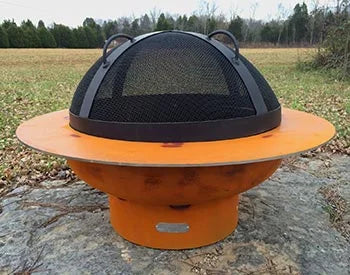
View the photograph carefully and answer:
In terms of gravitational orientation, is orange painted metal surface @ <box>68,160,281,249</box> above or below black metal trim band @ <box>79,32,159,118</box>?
below

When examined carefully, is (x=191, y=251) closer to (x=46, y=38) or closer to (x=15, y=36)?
(x=15, y=36)

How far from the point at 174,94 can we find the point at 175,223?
790 millimetres

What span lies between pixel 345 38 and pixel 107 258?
11.4 meters

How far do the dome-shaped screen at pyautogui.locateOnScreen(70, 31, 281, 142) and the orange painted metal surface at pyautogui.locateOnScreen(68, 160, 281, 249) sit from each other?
18 centimetres

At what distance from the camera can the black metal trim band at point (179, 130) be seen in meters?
2.09

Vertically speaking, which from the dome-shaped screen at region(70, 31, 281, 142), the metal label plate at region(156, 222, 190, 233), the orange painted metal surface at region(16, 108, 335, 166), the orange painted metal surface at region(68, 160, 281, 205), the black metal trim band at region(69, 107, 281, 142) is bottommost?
the metal label plate at region(156, 222, 190, 233)

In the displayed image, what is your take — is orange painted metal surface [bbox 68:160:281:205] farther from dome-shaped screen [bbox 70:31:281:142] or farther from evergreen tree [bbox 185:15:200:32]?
evergreen tree [bbox 185:15:200:32]

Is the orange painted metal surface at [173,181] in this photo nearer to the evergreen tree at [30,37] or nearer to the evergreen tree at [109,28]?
the evergreen tree at [30,37]

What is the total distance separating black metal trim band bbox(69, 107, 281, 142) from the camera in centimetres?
209

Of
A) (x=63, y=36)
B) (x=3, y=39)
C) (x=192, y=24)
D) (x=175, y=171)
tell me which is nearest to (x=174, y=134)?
(x=175, y=171)

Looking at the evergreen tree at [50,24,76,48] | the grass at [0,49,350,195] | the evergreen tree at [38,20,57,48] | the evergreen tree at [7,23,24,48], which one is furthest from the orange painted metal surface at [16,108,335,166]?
the evergreen tree at [50,24,76,48]

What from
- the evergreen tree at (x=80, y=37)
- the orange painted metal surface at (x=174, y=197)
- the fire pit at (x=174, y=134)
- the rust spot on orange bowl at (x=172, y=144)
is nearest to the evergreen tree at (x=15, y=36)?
the evergreen tree at (x=80, y=37)

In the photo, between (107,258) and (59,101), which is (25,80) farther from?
(107,258)

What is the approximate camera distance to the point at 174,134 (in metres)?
2.10
